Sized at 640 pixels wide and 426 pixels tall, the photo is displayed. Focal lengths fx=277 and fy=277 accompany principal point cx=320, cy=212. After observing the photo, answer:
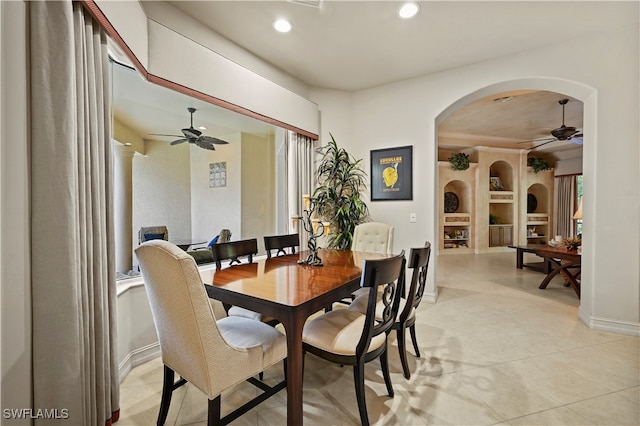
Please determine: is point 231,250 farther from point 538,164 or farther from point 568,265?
point 538,164

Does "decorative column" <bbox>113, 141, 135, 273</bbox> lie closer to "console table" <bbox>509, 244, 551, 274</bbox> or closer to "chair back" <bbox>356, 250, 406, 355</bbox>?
"chair back" <bbox>356, 250, 406, 355</bbox>

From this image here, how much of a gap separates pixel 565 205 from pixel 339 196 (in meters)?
7.95

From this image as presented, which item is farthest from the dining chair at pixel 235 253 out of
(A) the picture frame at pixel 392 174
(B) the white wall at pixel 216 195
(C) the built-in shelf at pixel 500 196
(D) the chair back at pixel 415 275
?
(C) the built-in shelf at pixel 500 196

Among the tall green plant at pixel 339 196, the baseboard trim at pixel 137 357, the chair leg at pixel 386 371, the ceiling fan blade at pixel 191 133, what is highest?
the ceiling fan blade at pixel 191 133

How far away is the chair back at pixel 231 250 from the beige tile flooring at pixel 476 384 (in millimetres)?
918

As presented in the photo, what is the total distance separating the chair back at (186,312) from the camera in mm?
1171

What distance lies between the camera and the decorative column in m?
2.46

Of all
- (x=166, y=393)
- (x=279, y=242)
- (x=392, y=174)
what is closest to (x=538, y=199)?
(x=392, y=174)

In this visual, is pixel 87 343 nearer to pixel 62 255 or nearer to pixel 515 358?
pixel 62 255

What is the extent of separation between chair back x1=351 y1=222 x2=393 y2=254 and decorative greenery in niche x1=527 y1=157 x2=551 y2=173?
292 inches

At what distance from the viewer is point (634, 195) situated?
2654mm

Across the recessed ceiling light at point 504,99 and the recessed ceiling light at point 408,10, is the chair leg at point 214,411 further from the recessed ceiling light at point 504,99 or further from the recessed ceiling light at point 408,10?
the recessed ceiling light at point 504,99

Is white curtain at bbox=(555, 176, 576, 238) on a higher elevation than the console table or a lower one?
higher

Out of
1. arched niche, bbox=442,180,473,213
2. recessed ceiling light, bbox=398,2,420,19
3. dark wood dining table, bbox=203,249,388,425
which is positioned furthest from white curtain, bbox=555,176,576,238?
dark wood dining table, bbox=203,249,388,425
